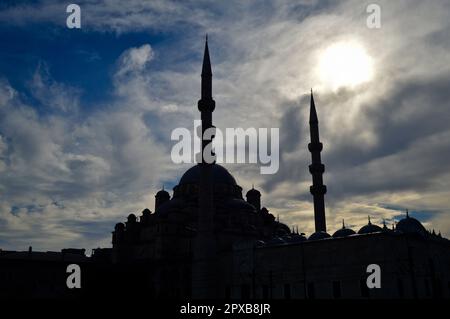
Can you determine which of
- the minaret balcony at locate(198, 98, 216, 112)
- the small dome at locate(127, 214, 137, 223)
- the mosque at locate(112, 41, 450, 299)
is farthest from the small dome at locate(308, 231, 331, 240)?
the small dome at locate(127, 214, 137, 223)

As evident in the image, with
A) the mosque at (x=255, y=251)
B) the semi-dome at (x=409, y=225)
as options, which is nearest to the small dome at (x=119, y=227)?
the mosque at (x=255, y=251)

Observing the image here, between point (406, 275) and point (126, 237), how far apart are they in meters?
28.1

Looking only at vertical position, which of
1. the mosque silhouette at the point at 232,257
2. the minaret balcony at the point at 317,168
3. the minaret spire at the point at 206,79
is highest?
the minaret spire at the point at 206,79

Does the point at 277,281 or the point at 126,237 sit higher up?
the point at 126,237

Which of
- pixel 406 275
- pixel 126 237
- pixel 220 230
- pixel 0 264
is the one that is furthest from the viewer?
pixel 126 237

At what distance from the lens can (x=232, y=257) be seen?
36.6 metres

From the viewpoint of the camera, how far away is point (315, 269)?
101 ft

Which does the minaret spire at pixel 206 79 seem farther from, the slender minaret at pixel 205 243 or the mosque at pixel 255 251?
the slender minaret at pixel 205 243

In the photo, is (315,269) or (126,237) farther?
(126,237)

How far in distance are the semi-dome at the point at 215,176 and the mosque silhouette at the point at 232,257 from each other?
5.5 inches

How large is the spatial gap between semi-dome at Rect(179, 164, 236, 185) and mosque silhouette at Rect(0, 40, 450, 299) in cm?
14

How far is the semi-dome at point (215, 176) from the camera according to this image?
154ft
